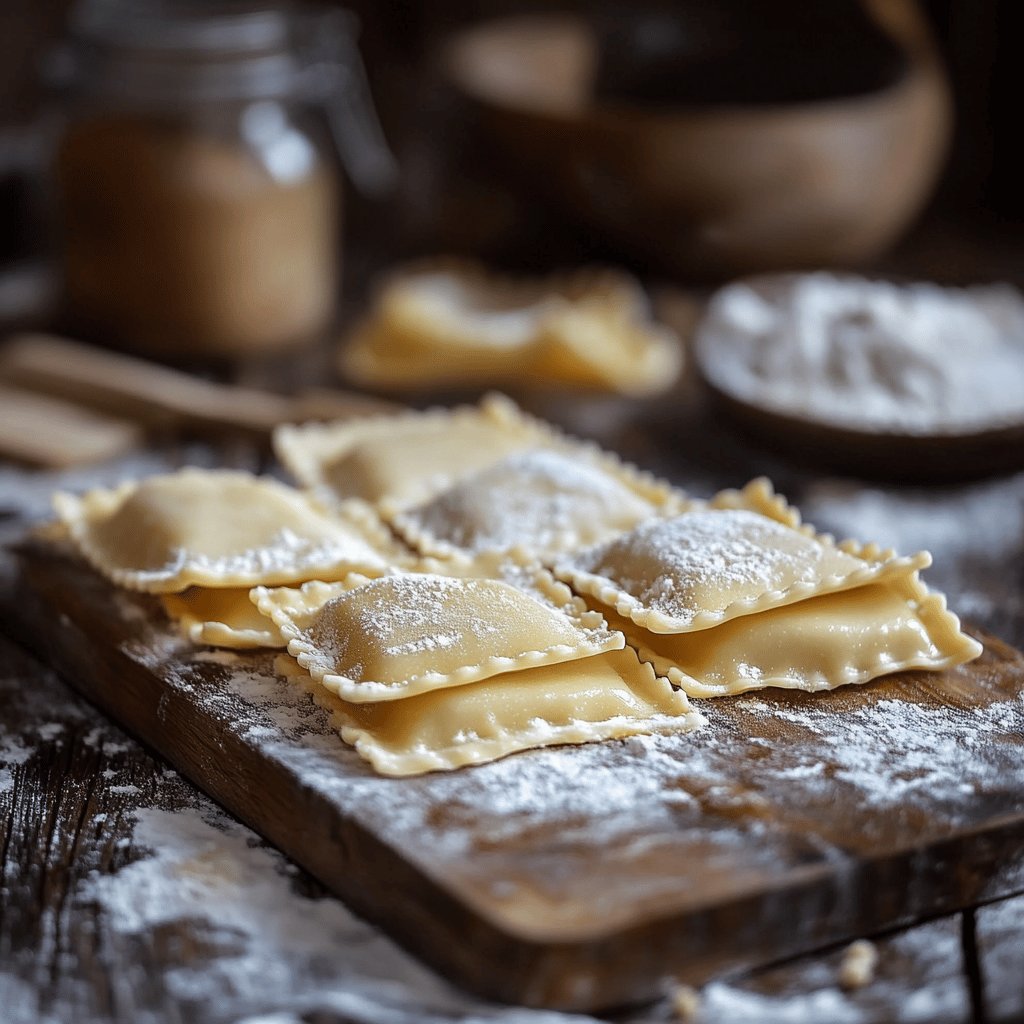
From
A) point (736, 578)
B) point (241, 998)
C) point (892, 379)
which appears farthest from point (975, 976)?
point (892, 379)

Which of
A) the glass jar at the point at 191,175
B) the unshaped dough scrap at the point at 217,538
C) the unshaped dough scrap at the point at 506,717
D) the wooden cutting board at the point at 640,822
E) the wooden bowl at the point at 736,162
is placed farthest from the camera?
the wooden bowl at the point at 736,162

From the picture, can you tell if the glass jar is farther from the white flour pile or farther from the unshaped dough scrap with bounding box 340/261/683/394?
the white flour pile

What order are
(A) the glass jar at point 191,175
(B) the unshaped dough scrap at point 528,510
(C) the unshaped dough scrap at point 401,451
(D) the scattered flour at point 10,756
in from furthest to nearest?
(A) the glass jar at point 191,175
(C) the unshaped dough scrap at point 401,451
(B) the unshaped dough scrap at point 528,510
(D) the scattered flour at point 10,756

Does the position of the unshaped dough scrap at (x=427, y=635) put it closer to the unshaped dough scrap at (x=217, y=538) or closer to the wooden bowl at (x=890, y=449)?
the unshaped dough scrap at (x=217, y=538)

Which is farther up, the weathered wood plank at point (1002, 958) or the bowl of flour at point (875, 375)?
the bowl of flour at point (875, 375)

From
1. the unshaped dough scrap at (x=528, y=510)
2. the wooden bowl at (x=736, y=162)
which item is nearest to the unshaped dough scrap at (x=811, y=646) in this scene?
the unshaped dough scrap at (x=528, y=510)

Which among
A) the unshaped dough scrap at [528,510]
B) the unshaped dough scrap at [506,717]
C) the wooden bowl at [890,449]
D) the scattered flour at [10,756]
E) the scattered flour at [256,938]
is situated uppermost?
the unshaped dough scrap at [528,510]

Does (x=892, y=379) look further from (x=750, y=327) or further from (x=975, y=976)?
(x=975, y=976)

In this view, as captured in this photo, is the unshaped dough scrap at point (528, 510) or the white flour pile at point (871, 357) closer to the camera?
the unshaped dough scrap at point (528, 510)
